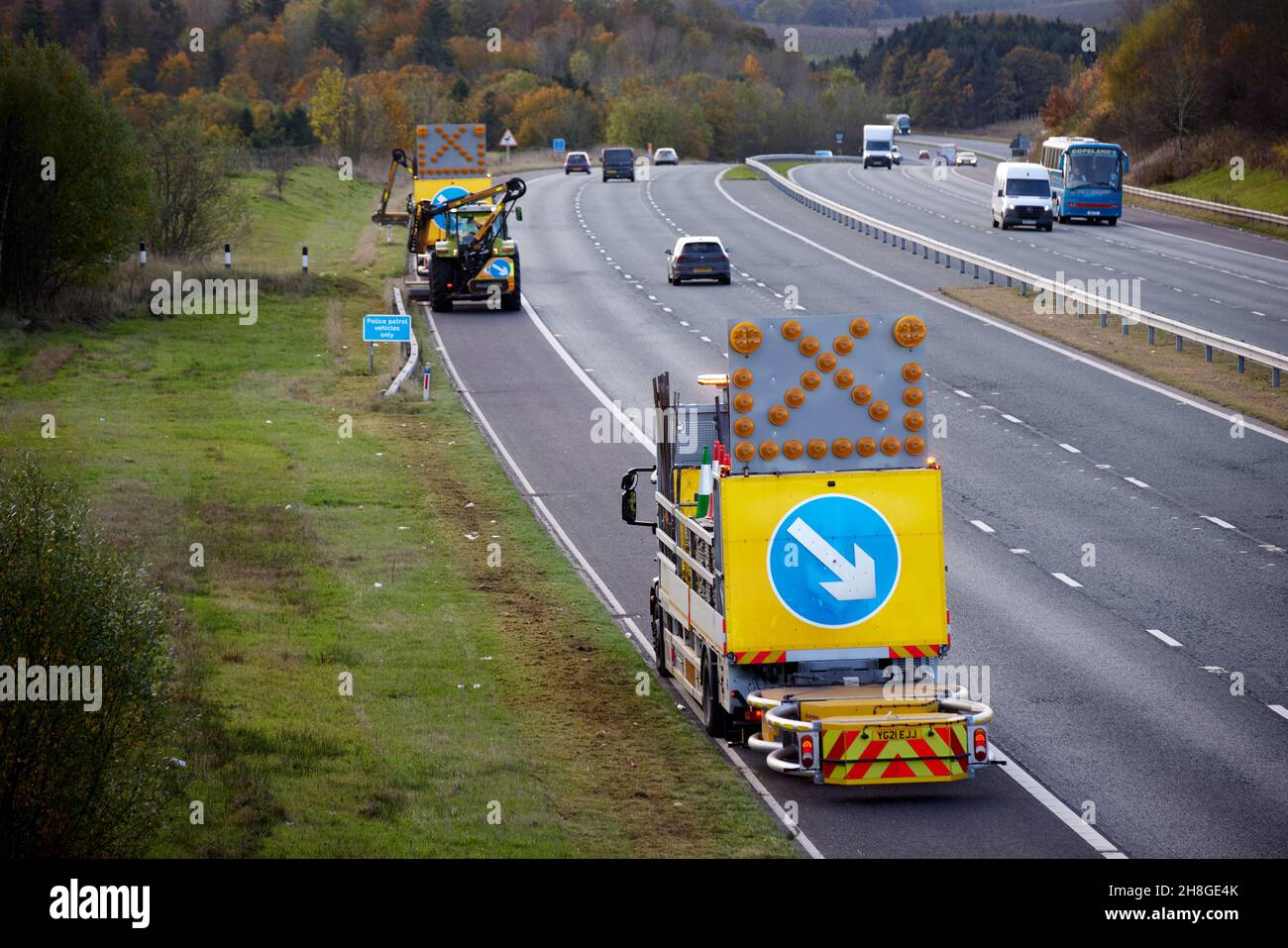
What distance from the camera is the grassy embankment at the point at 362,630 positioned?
13156 millimetres

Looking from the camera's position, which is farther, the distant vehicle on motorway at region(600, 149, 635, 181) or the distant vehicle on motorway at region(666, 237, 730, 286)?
the distant vehicle on motorway at region(600, 149, 635, 181)

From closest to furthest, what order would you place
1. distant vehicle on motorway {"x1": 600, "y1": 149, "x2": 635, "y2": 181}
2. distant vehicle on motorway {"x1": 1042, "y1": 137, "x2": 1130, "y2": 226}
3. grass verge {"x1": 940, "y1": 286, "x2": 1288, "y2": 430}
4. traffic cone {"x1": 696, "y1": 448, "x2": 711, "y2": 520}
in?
1. traffic cone {"x1": 696, "y1": 448, "x2": 711, "y2": 520}
2. grass verge {"x1": 940, "y1": 286, "x2": 1288, "y2": 430}
3. distant vehicle on motorway {"x1": 1042, "y1": 137, "x2": 1130, "y2": 226}
4. distant vehicle on motorway {"x1": 600, "y1": 149, "x2": 635, "y2": 181}

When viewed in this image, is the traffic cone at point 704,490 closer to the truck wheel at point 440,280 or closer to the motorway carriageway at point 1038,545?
the motorway carriageway at point 1038,545

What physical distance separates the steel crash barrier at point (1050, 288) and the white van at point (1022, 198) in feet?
14.7

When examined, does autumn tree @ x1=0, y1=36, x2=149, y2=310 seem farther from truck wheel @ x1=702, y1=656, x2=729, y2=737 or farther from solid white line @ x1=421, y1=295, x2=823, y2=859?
truck wheel @ x1=702, y1=656, x2=729, y2=737

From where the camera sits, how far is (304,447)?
98.0 feet

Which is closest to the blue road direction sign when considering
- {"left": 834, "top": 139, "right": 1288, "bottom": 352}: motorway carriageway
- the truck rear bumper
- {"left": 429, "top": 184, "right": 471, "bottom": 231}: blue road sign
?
{"left": 429, "top": 184, "right": 471, "bottom": 231}: blue road sign

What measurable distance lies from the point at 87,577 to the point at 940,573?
704cm

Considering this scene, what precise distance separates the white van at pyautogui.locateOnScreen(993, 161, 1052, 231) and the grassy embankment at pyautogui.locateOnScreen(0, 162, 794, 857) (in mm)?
31739

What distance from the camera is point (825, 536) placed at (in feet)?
47.4

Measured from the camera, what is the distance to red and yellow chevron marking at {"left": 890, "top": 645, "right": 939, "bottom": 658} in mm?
14531

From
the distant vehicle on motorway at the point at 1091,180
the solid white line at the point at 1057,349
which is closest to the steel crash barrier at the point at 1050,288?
the solid white line at the point at 1057,349

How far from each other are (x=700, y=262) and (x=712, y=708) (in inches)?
1409

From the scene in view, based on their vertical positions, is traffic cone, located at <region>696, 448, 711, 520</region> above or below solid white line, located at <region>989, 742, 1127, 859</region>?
above
